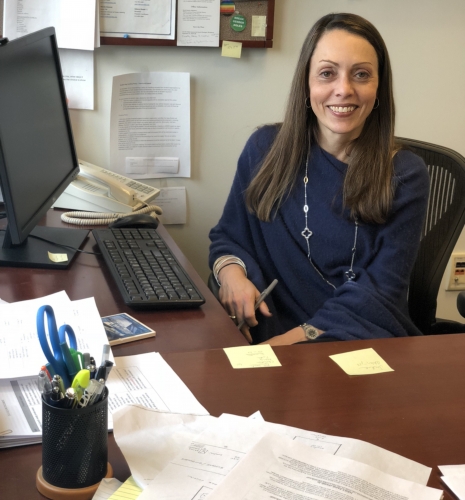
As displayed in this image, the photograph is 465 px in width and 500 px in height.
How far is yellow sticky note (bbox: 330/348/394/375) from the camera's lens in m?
1.05

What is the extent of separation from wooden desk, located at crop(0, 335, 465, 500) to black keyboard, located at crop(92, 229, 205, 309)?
213 mm

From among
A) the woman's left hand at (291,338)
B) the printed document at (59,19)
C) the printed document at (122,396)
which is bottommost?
the woman's left hand at (291,338)

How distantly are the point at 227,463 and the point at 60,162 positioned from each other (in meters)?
1.11

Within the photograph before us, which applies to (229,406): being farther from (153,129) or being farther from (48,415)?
(153,129)

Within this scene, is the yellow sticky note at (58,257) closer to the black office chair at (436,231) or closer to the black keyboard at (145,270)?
the black keyboard at (145,270)

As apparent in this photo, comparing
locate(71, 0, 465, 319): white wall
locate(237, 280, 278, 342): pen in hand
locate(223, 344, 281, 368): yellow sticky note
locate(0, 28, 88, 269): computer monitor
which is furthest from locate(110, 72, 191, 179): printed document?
locate(223, 344, 281, 368): yellow sticky note

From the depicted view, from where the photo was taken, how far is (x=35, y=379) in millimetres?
932

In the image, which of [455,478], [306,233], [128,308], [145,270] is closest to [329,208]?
[306,233]

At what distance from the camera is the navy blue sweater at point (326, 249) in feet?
4.93

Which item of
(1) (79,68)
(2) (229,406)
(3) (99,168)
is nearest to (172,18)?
(1) (79,68)

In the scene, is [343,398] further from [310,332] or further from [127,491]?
[310,332]

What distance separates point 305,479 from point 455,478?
193mm

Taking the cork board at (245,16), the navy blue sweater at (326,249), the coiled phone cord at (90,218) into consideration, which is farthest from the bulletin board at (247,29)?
the coiled phone cord at (90,218)

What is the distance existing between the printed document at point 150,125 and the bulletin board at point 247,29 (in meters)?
0.10
